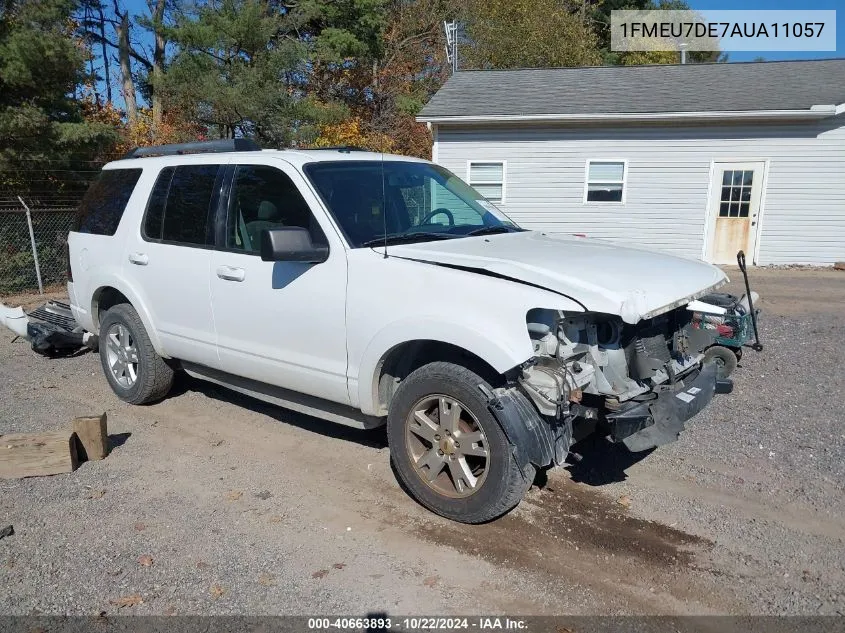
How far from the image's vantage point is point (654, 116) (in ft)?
48.4

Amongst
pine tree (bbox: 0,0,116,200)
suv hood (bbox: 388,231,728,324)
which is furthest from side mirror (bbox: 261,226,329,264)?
pine tree (bbox: 0,0,116,200)

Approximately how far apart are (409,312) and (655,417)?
1442mm

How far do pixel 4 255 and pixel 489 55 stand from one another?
2194cm

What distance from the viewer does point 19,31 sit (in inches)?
516

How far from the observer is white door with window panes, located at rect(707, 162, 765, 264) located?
1508 cm

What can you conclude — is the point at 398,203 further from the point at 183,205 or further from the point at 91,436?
the point at 91,436

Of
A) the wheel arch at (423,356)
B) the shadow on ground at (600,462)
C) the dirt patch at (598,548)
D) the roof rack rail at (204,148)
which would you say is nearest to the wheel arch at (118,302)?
the roof rack rail at (204,148)

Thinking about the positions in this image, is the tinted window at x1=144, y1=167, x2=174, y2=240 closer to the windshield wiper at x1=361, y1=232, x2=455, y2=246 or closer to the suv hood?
the windshield wiper at x1=361, y1=232, x2=455, y2=246

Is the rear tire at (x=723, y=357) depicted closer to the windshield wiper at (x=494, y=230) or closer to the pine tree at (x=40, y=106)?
the windshield wiper at (x=494, y=230)

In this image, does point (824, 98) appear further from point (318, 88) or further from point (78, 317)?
point (318, 88)

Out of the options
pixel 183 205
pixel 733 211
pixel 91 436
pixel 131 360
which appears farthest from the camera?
pixel 733 211

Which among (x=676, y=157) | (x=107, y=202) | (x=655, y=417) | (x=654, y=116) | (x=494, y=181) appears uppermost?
(x=654, y=116)

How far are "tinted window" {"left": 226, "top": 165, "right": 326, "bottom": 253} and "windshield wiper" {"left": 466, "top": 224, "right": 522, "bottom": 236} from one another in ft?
3.63

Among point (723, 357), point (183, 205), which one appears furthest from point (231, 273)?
point (723, 357)
